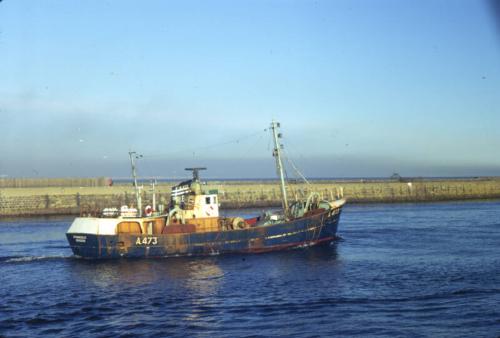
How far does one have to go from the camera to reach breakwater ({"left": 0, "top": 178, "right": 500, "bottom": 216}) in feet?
234

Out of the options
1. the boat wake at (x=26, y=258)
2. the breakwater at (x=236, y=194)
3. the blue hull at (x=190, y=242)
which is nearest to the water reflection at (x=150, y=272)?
the blue hull at (x=190, y=242)

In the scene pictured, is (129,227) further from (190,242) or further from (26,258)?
(26,258)

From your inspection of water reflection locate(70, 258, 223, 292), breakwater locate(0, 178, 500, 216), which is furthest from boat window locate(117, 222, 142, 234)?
breakwater locate(0, 178, 500, 216)

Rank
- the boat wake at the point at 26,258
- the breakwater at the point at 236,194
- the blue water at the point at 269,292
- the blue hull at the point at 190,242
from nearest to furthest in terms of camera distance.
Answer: the blue water at the point at 269,292, the boat wake at the point at 26,258, the blue hull at the point at 190,242, the breakwater at the point at 236,194

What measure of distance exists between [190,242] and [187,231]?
2.63 ft

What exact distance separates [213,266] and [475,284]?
47.9 ft

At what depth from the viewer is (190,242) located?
125 ft

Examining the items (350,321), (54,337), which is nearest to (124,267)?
(54,337)

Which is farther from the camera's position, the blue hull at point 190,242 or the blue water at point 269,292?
the blue hull at point 190,242

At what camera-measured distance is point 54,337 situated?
20266mm

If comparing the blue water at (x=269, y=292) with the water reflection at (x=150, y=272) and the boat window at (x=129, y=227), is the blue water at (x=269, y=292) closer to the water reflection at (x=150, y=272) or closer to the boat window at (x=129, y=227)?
the water reflection at (x=150, y=272)

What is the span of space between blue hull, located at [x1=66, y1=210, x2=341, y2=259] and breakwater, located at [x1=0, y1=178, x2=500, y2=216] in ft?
52.7

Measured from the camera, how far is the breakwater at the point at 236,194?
234 ft

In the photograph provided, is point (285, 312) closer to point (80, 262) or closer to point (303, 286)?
point (303, 286)
